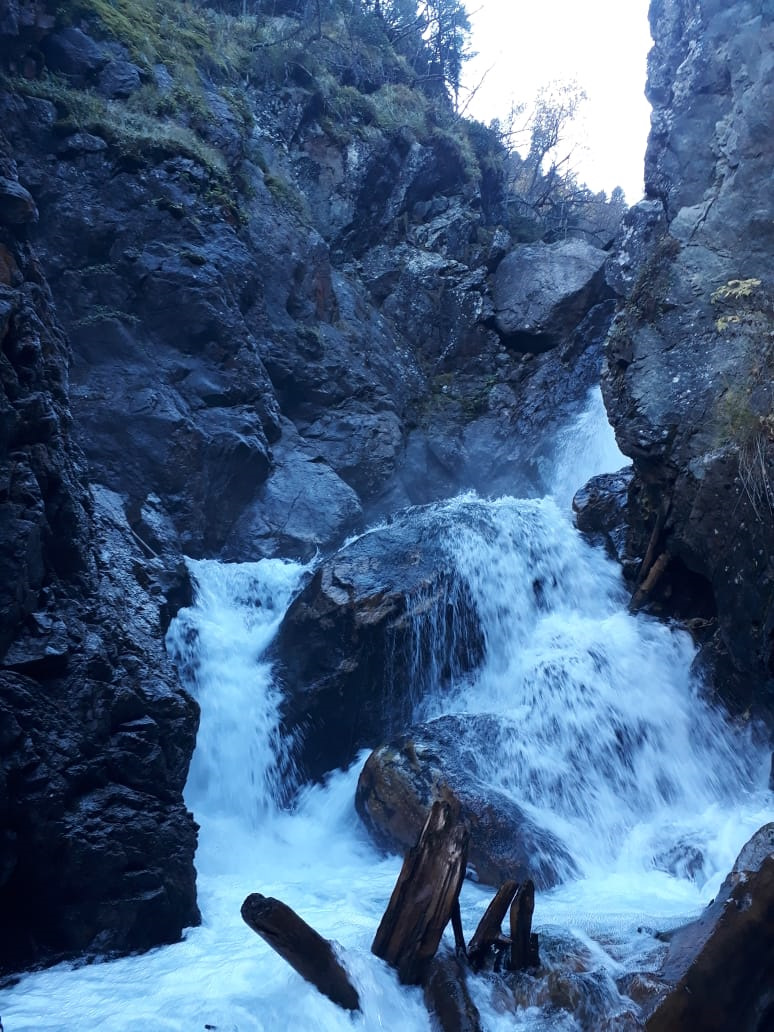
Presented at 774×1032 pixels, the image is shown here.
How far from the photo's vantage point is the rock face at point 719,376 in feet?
26.1

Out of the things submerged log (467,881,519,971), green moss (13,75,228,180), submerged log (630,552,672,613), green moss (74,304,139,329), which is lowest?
submerged log (467,881,519,971)

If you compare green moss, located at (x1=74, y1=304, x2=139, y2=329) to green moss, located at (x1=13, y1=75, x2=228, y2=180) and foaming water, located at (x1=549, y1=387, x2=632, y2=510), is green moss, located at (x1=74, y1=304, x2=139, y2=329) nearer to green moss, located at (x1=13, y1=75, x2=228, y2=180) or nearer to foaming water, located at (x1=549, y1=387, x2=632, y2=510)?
green moss, located at (x1=13, y1=75, x2=228, y2=180)

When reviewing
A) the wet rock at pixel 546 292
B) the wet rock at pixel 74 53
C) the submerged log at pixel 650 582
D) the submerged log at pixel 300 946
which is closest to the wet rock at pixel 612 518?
the submerged log at pixel 650 582

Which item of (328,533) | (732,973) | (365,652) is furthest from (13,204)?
(732,973)

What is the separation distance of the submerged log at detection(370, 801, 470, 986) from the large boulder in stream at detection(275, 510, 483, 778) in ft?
16.5

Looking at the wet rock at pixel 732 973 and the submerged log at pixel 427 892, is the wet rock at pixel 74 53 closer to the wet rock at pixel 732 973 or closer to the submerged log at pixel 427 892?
the submerged log at pixel 427 892

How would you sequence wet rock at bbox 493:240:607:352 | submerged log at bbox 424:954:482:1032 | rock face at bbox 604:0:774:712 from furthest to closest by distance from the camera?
wet rock at bbox 493:240:607:352 → rock face at bbox 604:0:774:712 → submerged log at bbox 424:954:482:1032

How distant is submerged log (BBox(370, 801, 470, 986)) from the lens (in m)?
4.30

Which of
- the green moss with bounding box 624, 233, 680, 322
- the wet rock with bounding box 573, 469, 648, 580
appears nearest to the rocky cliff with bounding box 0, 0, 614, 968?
the wet rock with bounding box 573, 469, 648, 580

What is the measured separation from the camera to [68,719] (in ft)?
18.7

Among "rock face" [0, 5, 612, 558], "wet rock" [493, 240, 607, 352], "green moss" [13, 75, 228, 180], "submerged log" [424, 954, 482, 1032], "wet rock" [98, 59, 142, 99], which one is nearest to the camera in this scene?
"submerged log" [424, 954, 482, 1032]

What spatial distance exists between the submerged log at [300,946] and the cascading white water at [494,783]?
0.29 feet

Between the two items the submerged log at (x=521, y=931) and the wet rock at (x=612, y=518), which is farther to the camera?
the wet rock at (x=612, y=518)

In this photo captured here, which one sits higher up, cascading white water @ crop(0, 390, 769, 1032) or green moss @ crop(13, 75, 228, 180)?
green moss @ crop(13, 75, 228, 180)
